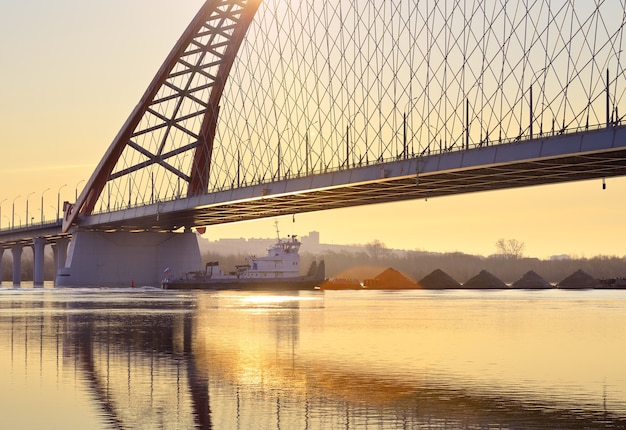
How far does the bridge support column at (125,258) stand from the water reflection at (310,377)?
92.3 metres

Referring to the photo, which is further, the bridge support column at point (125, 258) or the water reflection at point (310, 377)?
the bridge support column at point (125, 258)

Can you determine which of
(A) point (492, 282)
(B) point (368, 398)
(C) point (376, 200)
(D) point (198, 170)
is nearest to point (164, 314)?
(B) point (368, 398)

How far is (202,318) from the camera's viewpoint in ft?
151

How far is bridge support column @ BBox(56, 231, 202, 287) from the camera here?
423 ft

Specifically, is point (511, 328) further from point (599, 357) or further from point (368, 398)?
point (368, 398)

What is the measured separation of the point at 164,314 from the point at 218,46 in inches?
2632

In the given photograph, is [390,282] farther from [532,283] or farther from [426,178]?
[426,178]

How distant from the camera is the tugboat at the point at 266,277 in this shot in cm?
12781

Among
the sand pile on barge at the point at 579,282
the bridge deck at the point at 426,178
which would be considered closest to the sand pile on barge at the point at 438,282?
the sand pile on barge at the point at 579,282

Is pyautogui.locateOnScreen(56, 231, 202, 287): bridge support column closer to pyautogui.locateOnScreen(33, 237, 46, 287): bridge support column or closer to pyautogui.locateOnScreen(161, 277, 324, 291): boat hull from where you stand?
pyautogui.locateOnScreen(161, 277, 324, 291): boat hull

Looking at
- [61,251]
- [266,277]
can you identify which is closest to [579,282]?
[266,277]

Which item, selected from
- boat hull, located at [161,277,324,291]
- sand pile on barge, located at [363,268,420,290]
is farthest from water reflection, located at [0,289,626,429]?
sand pile on barge, located at [363,268,420,290]

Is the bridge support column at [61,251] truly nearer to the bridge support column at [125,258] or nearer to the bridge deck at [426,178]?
the bridge support column at [125,258]

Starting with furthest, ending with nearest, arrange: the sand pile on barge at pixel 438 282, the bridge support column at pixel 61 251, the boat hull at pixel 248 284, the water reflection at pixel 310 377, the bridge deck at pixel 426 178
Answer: the bridge support column at pixel 61 251 → the sand pile on barge at pixel 438 282 → the boat hull at pixel 248 284 → the bridge deck at pixel 426 178 → the water reflection at pixel 310 377
